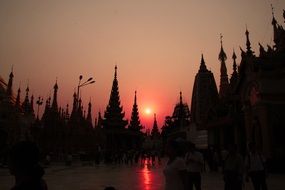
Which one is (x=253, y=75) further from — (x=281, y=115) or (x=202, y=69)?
(x=202, y=69)

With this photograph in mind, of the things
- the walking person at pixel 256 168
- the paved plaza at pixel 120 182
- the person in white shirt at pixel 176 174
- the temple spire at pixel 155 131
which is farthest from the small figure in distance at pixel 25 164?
the temple spire at pixel 155 131

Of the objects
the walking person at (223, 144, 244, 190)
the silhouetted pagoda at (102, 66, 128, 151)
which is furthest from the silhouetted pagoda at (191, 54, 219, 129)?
the walking person at (223, 144, 244, 190)

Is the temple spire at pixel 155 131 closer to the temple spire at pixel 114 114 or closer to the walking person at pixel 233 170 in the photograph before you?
the temple spire at pixel 114 114

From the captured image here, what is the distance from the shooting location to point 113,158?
5103cm

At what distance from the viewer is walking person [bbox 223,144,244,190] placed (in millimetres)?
8641

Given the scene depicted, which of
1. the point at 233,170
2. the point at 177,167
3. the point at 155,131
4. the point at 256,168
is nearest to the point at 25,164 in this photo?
the point at 177,167

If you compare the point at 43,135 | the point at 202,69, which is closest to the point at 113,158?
the point at 43,135

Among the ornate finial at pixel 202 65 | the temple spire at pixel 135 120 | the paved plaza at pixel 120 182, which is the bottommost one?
the paved plaza at pixel 120 182

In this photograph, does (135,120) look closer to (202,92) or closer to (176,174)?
(202,92)

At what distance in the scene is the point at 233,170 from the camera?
28.4 feet

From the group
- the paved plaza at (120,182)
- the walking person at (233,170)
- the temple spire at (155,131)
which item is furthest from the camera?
the temple spire at (155,131)

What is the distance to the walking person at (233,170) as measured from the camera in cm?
864

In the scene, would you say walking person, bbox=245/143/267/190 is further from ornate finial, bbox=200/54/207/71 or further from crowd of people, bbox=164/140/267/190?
ornate finial, bbox=200/54/207/71

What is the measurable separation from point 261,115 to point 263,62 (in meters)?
4.45
